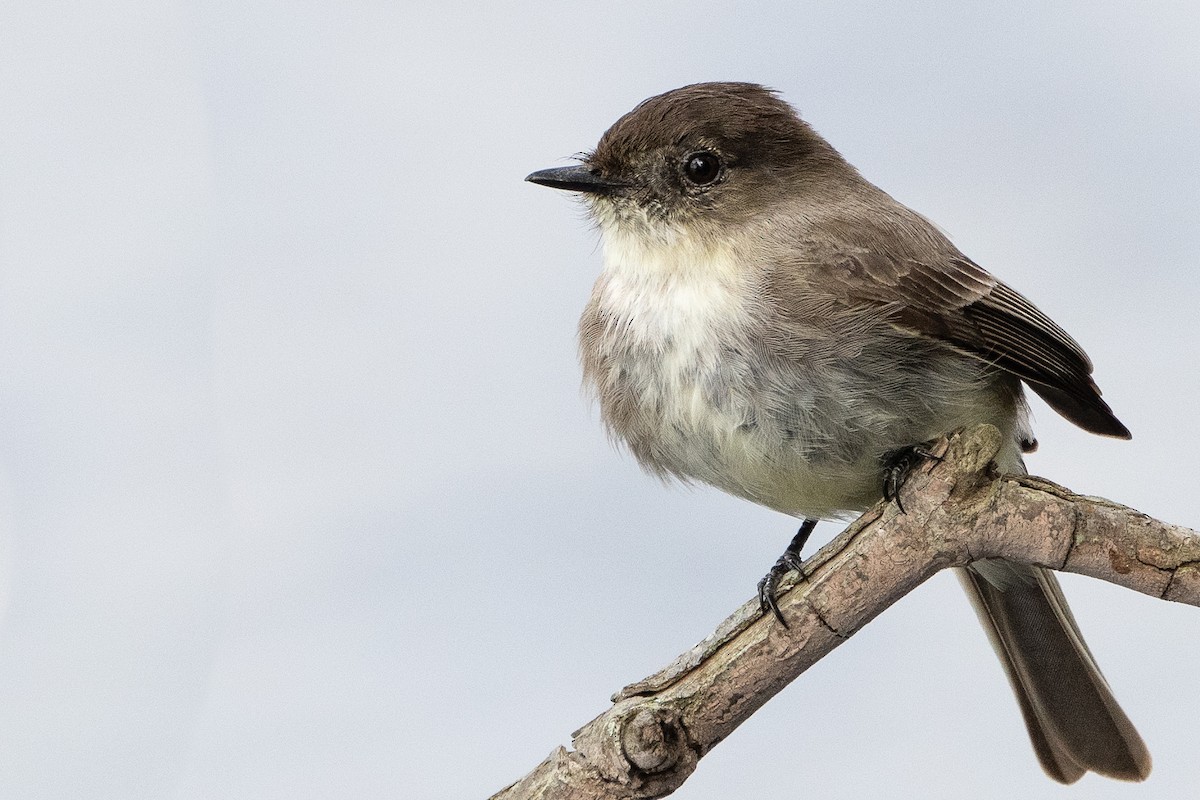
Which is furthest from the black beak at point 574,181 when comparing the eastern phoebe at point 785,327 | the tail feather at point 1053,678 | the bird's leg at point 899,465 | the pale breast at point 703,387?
the tail feather at point 1053,678

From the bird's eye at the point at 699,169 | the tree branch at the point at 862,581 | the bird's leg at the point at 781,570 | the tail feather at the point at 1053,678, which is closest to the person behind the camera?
the tree branch at the point at 862,581

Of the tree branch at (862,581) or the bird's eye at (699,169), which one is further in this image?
the bird's eye at (699,169)

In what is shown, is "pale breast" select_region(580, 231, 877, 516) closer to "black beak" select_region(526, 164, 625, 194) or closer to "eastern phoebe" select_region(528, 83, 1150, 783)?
"eastern phoebe" select_region(528, 83, 1150, 783)

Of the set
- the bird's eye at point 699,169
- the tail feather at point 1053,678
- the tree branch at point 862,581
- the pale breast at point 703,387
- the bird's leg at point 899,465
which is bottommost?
the tail feather at point 1053,678

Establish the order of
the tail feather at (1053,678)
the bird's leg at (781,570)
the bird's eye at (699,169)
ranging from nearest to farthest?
the bird's leg at (781,570) < the bird's eye at (699,169) < the tail feather at (1053,678)

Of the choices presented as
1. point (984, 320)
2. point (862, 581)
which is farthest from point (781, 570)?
point (984, 320)

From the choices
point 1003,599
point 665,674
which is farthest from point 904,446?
point 1003,599

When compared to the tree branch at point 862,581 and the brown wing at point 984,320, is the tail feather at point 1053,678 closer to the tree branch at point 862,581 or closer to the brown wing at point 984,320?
the brown wing at point 984,320

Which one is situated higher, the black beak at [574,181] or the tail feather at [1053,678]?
the black beak at [574,181]
